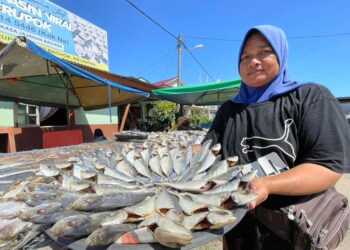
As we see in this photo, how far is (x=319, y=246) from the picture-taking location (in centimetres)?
124

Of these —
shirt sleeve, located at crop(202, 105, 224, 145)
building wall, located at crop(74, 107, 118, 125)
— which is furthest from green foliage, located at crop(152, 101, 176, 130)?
shirt sleeve, located at crop(202, 105, 224, 145)

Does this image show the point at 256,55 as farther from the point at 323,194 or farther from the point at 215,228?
the point at 215,228

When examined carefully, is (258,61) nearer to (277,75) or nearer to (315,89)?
(277,75)

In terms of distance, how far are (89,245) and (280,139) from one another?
933 mm

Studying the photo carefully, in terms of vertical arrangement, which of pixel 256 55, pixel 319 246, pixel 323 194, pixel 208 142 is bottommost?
pixel 319 246

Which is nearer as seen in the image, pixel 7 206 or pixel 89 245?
pixel 89 245

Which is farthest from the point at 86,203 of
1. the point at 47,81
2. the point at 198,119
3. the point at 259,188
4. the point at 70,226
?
the point at 198,119

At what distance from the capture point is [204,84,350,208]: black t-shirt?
1.14m

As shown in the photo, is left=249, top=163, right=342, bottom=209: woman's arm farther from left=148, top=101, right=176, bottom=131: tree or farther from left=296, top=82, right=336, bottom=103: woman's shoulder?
left=148, top=101, right=176, bottom=131: tree

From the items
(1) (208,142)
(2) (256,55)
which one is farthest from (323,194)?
(2) (256,55)

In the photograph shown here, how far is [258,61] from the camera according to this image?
1429mm

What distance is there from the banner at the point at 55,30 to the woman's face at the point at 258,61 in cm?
965

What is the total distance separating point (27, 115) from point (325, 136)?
9286mm

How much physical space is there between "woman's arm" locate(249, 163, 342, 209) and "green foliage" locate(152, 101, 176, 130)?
40.6 ft
